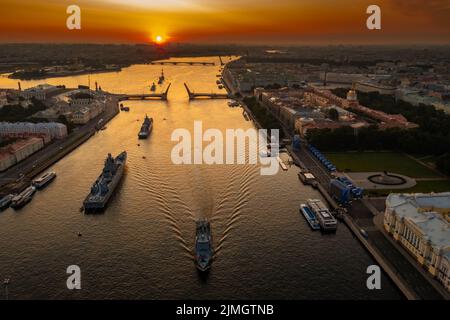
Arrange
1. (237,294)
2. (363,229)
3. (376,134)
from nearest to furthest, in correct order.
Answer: (237,294), (363,229), (376,134)

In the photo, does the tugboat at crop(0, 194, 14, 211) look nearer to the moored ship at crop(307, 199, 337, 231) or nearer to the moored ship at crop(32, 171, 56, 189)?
the moored ship at crop(32, 171, 56, 189)

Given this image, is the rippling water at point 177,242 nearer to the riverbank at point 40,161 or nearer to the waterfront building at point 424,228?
the riverbank at point 40,161

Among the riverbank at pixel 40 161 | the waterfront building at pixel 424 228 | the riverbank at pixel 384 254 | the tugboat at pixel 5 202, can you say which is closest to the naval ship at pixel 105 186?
the tugboat at pixel 5 202

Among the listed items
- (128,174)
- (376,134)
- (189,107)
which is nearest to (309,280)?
(128,174)

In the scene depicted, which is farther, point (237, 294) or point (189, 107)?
point (189, 107)

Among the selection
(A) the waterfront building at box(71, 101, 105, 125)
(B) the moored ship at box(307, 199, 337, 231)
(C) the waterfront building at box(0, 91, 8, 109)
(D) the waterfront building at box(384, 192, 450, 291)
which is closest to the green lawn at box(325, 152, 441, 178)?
(B) the moored ship at box(307, 199, 337, 231)

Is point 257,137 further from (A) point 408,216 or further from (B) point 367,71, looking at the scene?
(B) point 367,71
